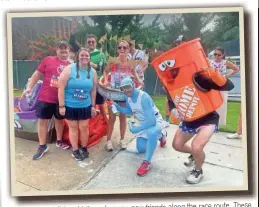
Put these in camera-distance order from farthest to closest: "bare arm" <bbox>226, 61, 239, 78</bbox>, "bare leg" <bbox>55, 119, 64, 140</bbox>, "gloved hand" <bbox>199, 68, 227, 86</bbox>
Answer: "bare leg" <bbox>55, 119, 64, 140</bbox> → "bare arm" <bbox>226, 61, 239, 78</bbox> → "gloved hand" <bbox>199, 68, 227, 86</bbox>

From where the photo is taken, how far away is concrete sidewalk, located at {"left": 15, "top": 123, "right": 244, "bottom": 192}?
2828 millimetres

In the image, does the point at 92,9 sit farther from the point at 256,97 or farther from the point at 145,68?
the point at 256,97

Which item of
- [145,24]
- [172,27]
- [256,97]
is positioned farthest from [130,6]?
[256,97]

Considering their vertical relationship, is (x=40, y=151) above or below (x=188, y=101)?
below

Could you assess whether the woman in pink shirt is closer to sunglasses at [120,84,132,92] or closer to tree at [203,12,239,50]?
sunglasses at [120,84,132,92]

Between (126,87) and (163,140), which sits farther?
(163,140)

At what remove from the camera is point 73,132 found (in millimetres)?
2881

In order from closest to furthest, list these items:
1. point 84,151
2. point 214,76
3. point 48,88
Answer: point 214,76 → point 48,88 → point 84,151

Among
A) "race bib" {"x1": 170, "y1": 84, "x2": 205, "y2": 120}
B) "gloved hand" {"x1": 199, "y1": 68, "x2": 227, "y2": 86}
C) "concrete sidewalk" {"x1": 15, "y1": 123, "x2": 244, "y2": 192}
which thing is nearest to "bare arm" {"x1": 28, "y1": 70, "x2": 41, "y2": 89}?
"concrete sidewalk" {"x1": 15, "y1": 123, "x2": 244, "y2": 192}

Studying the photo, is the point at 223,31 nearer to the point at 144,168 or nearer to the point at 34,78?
the point at 144,168

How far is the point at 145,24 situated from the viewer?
283 cm

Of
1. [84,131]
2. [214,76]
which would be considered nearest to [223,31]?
[214,76]

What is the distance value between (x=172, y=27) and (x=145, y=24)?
0.80 ft

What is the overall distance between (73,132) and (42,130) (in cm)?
30
